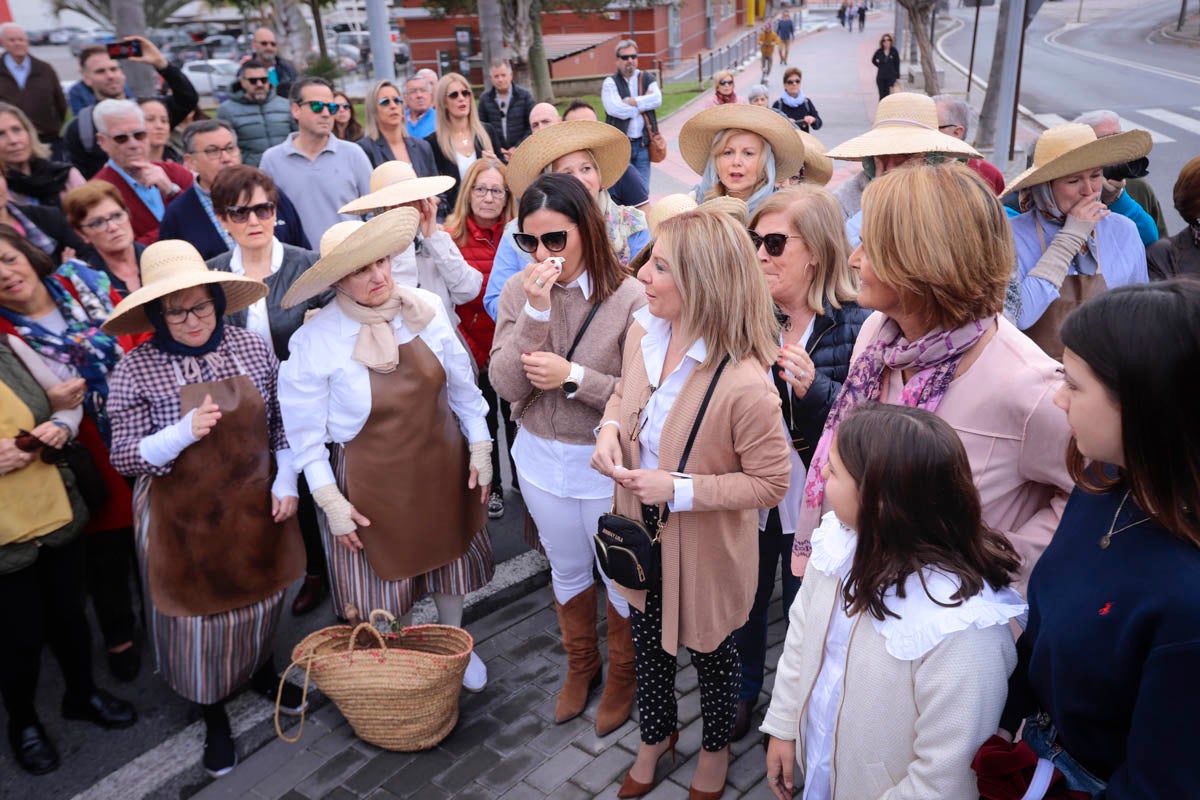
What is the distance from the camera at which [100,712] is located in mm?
3711

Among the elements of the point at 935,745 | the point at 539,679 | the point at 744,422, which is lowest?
the point at 539,679

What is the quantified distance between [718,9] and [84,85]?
4732 centimetres

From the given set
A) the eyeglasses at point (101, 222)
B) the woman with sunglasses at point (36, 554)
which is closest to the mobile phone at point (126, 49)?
the eyeglasses at point (101, 222)

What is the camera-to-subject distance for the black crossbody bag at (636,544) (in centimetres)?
278

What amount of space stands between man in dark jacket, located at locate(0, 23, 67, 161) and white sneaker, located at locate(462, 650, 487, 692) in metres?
7.58

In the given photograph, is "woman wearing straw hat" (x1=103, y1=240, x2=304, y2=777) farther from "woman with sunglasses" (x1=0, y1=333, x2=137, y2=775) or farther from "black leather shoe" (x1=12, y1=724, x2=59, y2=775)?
"black leather shoe" (x1=12, y1=724, x2=59, y2=775)

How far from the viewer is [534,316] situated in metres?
3.25

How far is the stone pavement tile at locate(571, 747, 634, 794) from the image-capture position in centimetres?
325

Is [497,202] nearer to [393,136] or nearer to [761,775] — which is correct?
[393,136]

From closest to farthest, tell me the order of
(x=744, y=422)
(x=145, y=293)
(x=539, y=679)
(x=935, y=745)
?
1. (x=935, y=745)
2. (x=744, y=422)
3. (x=145, y=293)
4. (x=539, y=679)

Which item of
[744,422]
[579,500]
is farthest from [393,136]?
[744,422]

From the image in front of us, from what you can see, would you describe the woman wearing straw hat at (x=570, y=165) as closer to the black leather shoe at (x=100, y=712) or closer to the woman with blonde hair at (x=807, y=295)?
the woman with blonde hair at (x=807, y=295)

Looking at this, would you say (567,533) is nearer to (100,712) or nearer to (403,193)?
(403,193)

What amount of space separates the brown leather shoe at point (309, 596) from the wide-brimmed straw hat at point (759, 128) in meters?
3.09
